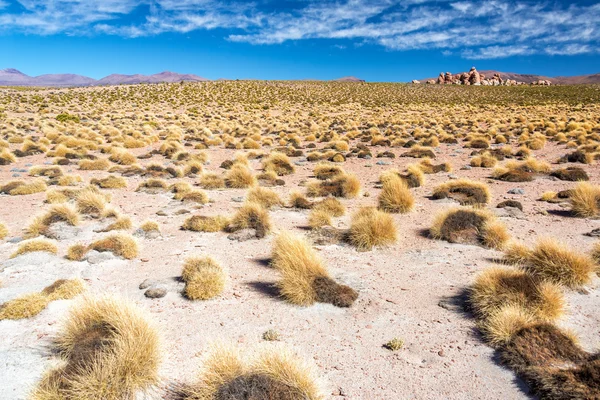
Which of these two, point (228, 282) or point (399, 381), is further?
point (228, 282)

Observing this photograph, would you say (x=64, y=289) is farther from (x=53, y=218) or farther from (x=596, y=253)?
(x=596, y=253)

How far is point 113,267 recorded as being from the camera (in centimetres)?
698

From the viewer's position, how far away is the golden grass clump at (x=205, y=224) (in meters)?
8.91

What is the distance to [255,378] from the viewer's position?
138 inches

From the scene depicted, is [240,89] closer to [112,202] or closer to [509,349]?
[112,202]

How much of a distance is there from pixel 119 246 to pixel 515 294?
673 centimetres

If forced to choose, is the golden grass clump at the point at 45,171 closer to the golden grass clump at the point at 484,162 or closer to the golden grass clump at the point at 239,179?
the golden grass clump at the point at 239,179

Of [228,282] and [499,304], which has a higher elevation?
[499,304]

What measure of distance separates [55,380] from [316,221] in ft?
19.9

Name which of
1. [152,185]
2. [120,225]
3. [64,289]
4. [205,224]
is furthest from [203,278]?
[152,185]

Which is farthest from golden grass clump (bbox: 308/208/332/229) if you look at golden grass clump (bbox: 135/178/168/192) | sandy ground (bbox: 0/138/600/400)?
golden grass clump (bbox: 135/178/168/192)

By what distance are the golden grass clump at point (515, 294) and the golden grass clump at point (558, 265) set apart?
327 millimetres

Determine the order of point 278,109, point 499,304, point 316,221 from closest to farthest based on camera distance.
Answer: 1. point 499,304
2. point 316,221
3. point 278,109

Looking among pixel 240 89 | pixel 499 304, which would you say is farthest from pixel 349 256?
pixel 240 89
